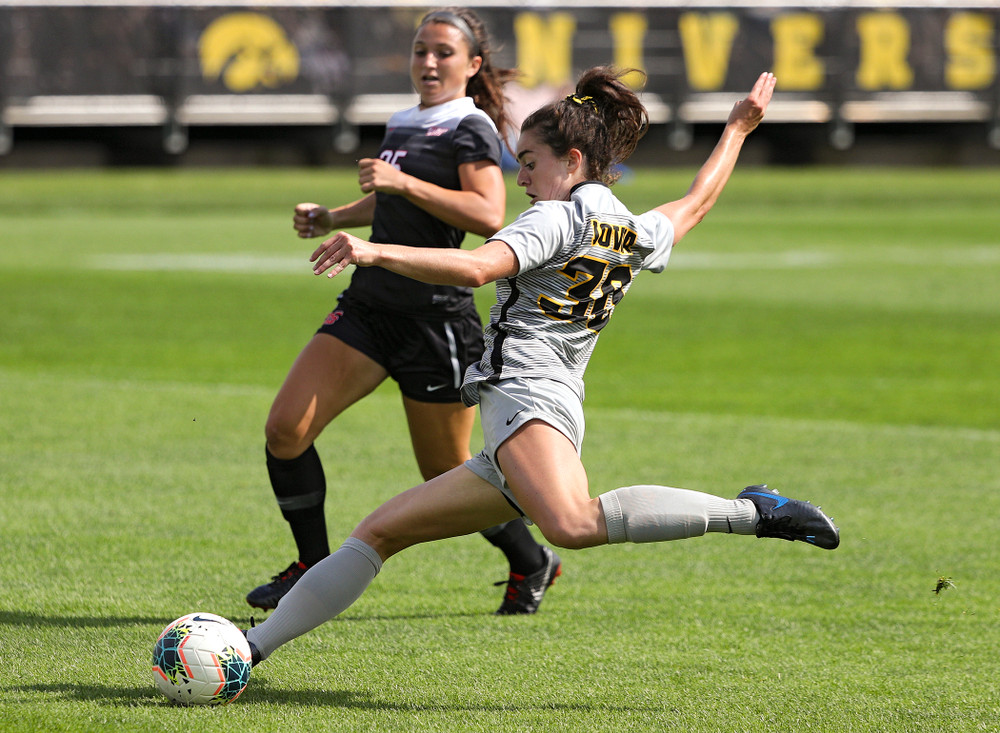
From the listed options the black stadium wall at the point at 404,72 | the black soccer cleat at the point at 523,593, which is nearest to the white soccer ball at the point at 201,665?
the black soccer cleat at the point at 523,593

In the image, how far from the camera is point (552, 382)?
15.1 feet

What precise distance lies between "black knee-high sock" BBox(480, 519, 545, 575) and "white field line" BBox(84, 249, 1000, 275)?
15.5m

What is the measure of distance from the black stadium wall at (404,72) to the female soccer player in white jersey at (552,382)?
2951cm

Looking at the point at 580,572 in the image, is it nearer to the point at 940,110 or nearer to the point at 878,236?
the point at 878,236

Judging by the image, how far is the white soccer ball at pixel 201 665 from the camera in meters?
4.57

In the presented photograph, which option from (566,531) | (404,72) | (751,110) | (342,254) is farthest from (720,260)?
(342,254)

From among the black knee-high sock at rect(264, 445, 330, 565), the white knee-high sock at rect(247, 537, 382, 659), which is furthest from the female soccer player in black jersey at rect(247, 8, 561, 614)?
the white knee-high sock at rect(247, 537, 382, 659)

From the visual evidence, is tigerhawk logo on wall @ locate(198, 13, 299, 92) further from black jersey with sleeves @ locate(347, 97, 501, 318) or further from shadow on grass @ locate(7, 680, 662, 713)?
shadow on grass @ locate(7, 680, 662, 713)

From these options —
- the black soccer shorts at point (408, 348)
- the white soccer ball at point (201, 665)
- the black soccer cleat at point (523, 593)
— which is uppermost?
the black soccer shorts at point (408, 348)

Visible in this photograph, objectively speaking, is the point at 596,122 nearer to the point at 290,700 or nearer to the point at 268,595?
the point at 290,700

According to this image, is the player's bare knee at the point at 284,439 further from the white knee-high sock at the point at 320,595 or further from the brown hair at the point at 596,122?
the brown hair at the point at 596,122

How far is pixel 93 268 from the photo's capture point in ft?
67.9

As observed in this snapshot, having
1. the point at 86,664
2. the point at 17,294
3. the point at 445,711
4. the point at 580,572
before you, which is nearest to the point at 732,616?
the point at 580,572

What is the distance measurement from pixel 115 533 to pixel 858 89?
38.5 meters
